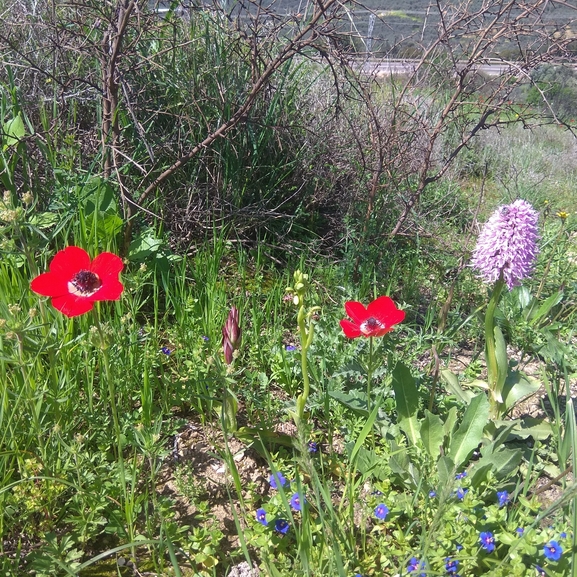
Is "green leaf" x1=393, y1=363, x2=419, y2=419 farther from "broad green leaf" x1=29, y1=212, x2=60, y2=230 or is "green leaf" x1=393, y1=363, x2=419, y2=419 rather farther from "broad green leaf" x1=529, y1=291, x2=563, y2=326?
"broad green leaf" x1=29, y1=212, x2=60, y2=230

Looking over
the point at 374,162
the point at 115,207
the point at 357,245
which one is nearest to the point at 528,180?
the point at 374,162

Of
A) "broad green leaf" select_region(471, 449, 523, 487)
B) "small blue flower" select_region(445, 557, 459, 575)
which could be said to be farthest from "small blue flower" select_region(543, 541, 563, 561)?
"broad green leaf" select_region(471, 449, 523, 487)

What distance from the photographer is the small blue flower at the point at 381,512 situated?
1295 mm

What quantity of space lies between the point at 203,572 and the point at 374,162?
2311mm

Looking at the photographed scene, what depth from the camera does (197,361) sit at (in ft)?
5.60

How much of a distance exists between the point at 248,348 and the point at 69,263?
931mm

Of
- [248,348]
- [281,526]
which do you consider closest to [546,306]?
[248,348]

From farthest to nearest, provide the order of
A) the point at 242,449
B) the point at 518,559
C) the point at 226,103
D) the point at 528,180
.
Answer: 1. the point at 528,180
2. the point at 226,103
3. the point at 242,449
4. the point at 518,559

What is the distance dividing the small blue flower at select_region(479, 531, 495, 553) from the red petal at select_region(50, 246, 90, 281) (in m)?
1.17

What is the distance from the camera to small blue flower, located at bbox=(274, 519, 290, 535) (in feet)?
4.16

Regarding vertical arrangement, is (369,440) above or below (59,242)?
below

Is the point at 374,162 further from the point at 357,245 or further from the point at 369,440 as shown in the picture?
the point at 369,440

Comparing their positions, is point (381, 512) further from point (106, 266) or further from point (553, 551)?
point (106, 266)

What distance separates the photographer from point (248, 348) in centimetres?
205
